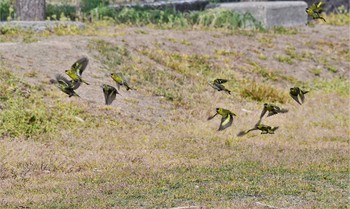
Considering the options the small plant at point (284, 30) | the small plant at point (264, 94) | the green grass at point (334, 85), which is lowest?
the green grass at point (334, 85)

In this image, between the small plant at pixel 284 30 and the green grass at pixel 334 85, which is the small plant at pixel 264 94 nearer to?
the green grass at pixel 334 85

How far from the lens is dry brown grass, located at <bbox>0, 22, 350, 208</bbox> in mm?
10180

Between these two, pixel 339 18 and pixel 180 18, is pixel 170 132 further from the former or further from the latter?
pixel 339 18

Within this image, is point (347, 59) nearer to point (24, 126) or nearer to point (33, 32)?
point (33, 32)

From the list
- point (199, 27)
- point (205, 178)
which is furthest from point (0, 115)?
point (199, 27)

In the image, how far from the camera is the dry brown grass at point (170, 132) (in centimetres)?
1018

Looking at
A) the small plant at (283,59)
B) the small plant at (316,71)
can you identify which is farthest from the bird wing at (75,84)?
the small plant at (283,59)

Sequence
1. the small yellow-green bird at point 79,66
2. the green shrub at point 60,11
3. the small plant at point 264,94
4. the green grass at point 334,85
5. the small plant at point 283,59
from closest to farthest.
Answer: the small yellow-green bird at point 79,66
the small plant at point 264,94
the green grass at point 334,85
the small plant at point 283,59
the green shrub at point 60,11

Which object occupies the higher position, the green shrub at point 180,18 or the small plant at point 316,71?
the green shrub at point 180,18

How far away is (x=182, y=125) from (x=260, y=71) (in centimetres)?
578

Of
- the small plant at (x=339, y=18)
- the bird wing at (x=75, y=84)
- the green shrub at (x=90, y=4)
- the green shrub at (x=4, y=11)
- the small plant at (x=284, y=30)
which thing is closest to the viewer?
the bird wing at (x=75, y=84)

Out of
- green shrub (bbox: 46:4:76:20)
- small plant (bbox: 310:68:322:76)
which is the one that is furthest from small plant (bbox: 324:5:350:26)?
green shrub (bbox: 46:4:76:20)

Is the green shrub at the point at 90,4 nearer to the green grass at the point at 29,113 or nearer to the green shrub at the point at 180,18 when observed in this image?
the green shrub at the point at 180,18

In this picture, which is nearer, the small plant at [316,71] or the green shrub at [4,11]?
the small plant at [316,71]
